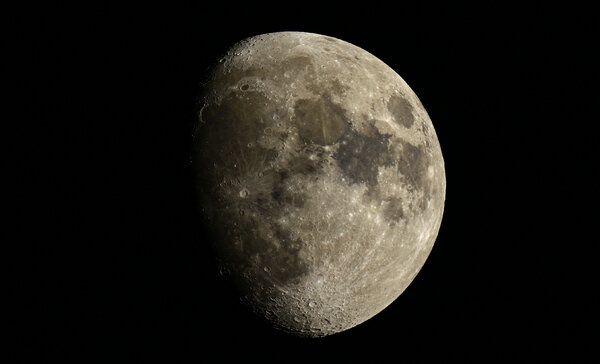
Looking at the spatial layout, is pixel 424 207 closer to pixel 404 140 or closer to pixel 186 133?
pixel 404 140

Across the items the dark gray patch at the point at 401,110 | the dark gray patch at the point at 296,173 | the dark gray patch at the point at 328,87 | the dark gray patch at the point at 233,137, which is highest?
the dark gray patch at the point at 401,110

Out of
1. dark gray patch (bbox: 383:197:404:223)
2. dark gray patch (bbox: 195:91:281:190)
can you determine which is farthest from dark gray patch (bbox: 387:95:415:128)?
dark gray patch (bbox: 195:91:281:190)

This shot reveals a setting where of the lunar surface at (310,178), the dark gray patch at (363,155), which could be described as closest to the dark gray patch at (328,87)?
the lunar surface at (310,178)

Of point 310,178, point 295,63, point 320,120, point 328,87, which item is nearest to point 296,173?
point 310,178

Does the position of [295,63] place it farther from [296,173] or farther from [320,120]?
[296,173]

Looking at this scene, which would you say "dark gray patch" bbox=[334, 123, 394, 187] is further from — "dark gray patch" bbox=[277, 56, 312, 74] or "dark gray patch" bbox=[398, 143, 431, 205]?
"dark gray patch" bbox=[277, 56, 312, 74]

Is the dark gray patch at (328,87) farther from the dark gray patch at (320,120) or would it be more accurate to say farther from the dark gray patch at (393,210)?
the dark gray patch at (393,210)

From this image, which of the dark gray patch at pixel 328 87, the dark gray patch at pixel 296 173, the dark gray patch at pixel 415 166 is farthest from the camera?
the dark gray patch at pixel 415 166
